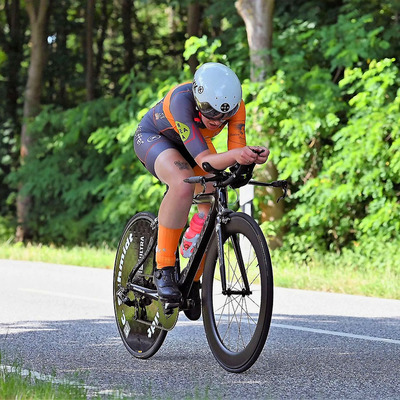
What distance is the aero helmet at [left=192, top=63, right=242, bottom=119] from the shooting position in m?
5.86

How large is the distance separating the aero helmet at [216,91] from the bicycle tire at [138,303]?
48.0 inches

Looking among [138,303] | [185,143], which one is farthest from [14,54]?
[185,143]

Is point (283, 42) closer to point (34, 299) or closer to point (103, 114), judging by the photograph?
point (103, 114)

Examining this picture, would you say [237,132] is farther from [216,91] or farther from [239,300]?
[239,300]

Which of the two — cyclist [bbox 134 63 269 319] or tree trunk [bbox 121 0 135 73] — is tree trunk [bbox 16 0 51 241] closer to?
tree trunk [bbox 121 0 135 73]

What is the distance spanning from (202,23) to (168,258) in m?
20.8

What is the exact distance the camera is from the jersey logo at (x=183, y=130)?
6.01 metres

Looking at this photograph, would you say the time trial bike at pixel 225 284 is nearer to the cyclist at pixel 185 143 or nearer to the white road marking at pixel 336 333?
the cyclist at pixel 185 143

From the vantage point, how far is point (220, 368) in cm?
633

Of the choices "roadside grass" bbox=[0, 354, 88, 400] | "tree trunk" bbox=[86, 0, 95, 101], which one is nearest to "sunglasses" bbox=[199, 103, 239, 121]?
"roadside grass" bbox=[0, 354, 88, 400]

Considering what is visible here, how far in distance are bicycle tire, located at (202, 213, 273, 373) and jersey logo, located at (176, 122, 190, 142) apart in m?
0.56

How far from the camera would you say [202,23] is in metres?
26.6

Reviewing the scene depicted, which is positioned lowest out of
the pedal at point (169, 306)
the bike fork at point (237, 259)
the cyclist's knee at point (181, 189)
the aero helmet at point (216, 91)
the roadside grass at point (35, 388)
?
the roadside grass at point (35, 388)

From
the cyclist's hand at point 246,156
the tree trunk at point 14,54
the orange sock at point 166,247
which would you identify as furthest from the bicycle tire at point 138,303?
the tree trunk at point 14,54
